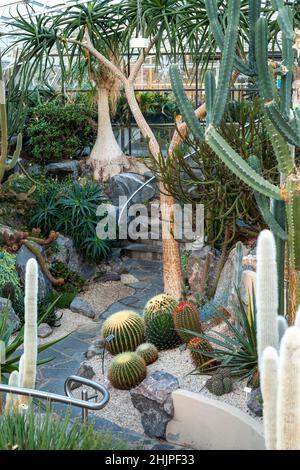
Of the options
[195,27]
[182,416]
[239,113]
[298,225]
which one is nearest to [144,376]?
[182,416]

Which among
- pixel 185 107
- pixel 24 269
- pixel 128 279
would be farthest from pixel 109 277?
pixel 185 107

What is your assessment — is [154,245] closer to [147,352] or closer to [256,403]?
[147,352]

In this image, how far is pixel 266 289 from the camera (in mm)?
2916

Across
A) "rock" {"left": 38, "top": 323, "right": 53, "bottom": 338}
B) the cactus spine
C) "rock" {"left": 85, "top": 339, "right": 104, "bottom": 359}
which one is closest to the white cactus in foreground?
the cactus spine

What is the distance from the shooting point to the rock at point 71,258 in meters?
8.96

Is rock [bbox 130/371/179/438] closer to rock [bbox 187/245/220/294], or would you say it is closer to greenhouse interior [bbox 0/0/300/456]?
greenhouse interior [bbox 0/0/300/456]

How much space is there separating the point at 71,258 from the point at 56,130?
251cm

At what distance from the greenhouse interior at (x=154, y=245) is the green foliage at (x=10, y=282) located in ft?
0.08

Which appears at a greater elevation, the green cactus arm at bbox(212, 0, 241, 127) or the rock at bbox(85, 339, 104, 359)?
the green cactus arm at bbox(212, 0, 241, 127)

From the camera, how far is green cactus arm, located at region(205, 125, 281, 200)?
420cm

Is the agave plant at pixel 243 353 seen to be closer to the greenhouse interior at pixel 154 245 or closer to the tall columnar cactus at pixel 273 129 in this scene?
the greenhouse interior at pixel 154 245

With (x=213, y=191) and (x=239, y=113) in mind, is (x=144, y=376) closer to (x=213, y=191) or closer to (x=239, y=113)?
(x=213, y=191)

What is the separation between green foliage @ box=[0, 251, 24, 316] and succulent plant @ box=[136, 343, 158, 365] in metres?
2.47
